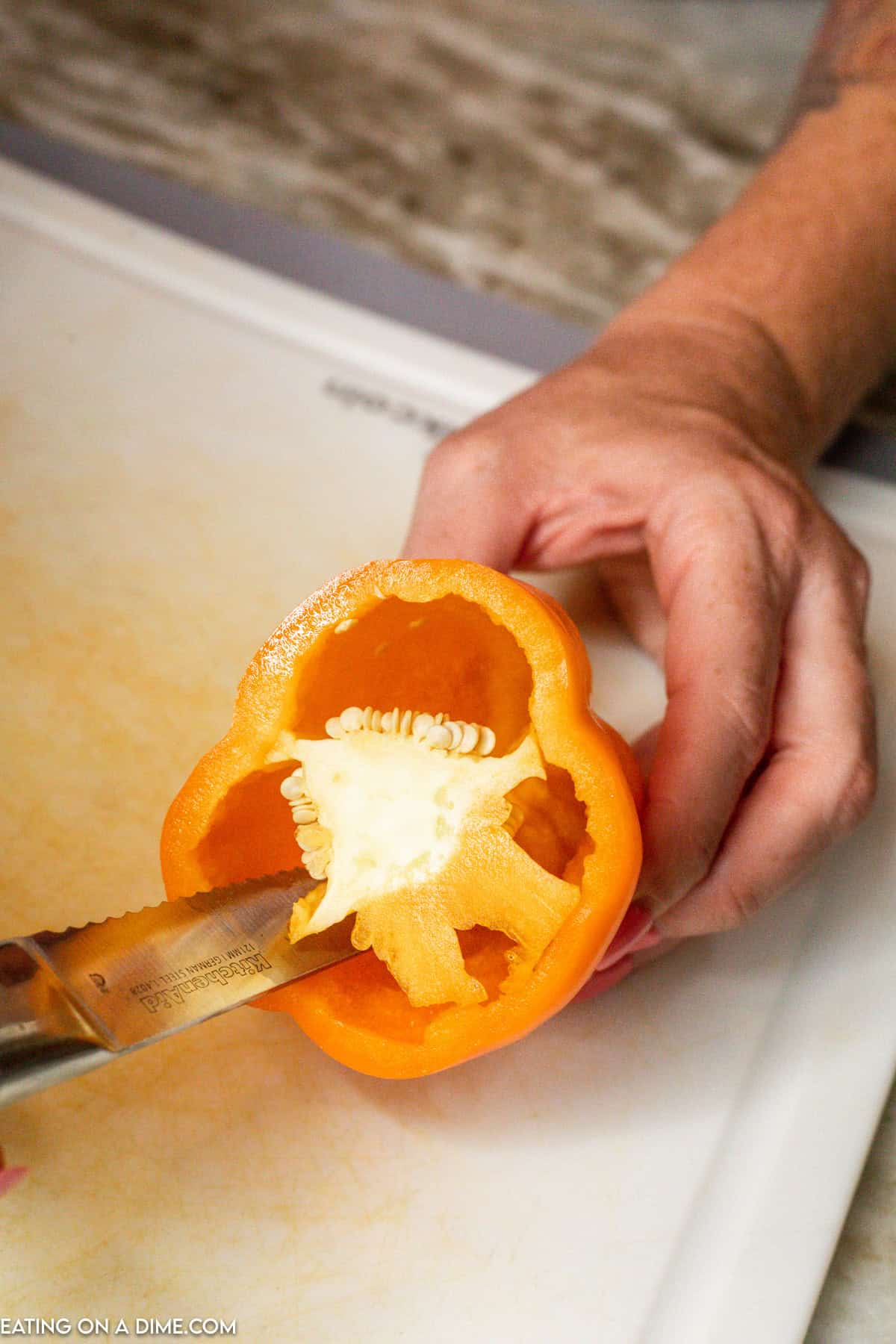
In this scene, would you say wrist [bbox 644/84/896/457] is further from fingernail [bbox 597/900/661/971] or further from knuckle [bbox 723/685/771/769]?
fingernail [bbox 597/900/661/971]

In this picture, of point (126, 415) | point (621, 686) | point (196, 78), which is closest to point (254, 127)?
point (196, 78)

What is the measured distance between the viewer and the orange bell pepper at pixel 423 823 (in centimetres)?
99

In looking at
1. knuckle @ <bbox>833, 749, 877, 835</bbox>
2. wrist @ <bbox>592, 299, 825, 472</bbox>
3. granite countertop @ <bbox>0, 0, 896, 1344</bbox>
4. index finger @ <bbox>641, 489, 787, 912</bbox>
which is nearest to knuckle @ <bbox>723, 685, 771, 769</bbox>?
index finger @ <bbox>641, 489, 787, 912</bbox>

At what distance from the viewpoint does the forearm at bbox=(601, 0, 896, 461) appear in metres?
1.63

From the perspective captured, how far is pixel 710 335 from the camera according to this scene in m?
1.59

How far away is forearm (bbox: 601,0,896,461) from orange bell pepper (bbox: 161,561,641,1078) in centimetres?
68

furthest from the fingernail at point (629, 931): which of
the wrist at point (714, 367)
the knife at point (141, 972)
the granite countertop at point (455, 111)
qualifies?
the granite countertop at point (455, 111)

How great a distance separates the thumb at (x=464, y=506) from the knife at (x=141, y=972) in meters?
0.42

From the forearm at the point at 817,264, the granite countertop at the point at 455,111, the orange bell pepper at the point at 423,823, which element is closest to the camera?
the orange bell pepper at the point at 423,823

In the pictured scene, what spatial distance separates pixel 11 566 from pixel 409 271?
90 cm

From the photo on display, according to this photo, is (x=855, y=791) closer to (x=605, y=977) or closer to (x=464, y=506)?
(x=605, y=977)

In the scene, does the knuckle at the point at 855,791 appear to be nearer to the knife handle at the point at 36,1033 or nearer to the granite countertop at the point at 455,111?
the knife handle at the point at 36,1033

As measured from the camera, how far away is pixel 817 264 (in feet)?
5.54

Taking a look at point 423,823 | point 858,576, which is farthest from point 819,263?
point 423,823
